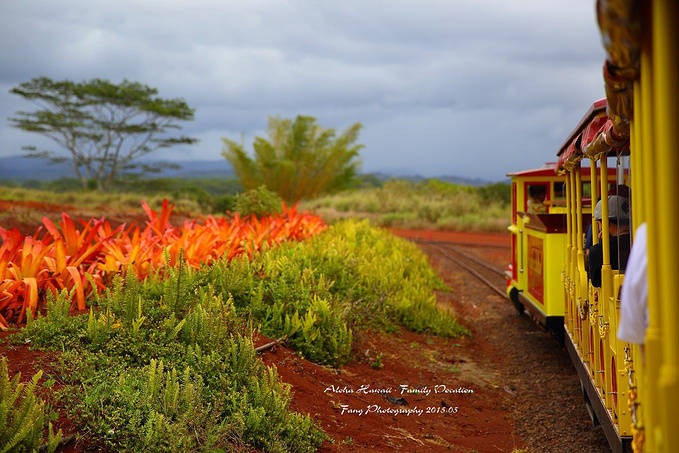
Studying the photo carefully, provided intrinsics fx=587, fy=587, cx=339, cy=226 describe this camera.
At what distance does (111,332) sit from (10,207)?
12.2m

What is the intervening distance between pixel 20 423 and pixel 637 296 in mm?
2686

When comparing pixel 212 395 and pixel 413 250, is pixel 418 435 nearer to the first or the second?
pixel 212 395

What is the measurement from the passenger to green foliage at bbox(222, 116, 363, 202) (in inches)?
1222

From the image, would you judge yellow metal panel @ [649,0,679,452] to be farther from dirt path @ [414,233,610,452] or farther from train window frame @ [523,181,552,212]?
train window frame @ [523,181,552,212]

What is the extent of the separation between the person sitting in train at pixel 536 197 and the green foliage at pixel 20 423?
7.68 m

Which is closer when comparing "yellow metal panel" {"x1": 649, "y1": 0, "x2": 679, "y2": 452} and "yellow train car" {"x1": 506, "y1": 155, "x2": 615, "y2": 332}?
"yellow metal panel" {"x1": 649, "y1": 0, "x2": 679, "y2": 452}

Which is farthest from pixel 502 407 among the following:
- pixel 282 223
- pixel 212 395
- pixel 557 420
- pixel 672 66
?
pixel 282 223

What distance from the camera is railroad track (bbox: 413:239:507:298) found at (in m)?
12.3

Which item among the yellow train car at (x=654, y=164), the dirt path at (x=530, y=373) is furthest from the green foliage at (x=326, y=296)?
the yellow train car at (x=654, y=164)

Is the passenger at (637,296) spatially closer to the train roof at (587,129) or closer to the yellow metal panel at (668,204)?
the yellow metal panel at (668,204)

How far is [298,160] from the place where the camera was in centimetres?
3606

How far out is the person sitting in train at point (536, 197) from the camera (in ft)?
29.6

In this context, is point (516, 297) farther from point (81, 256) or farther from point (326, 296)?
point (81, 256)

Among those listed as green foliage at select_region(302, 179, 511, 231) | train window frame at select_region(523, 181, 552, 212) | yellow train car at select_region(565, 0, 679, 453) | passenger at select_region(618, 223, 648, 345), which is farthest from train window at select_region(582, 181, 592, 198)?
green foliage at select_region(302, 179, 511, 231)
